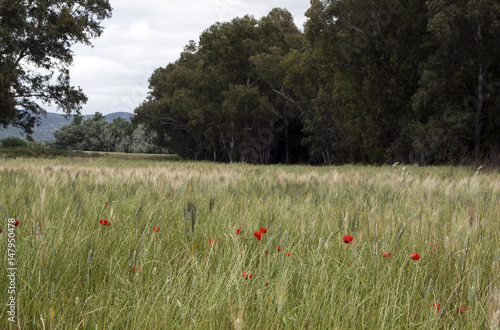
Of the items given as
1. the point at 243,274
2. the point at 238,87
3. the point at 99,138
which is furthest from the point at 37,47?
the point at 99,138

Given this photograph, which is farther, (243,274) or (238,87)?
(238,87)

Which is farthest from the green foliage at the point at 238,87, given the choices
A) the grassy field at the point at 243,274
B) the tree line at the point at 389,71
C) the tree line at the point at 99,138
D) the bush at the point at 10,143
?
the tree line at the point at 99,138

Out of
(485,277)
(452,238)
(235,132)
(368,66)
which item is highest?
(368,66)

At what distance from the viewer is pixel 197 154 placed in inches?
2365

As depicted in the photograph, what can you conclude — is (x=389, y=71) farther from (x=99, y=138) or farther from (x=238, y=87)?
(x=99, y=138)

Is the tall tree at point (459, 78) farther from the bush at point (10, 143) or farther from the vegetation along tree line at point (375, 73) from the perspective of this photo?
the bush at point (10, 143)

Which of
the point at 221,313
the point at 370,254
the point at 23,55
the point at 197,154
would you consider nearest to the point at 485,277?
the point at 370,254

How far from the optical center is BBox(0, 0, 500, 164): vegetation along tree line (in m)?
19.7

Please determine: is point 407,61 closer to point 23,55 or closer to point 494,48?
point 494,48

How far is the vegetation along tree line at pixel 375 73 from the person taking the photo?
19.7 metres

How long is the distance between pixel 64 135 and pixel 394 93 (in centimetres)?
9150

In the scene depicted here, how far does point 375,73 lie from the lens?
23.1 metres

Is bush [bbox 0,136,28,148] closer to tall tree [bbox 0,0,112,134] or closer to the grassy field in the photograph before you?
tall tree [bbox 0,0,112,134]

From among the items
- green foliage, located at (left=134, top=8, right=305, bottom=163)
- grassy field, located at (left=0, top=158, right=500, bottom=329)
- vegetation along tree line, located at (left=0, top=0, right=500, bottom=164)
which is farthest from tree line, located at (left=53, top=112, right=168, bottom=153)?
grassy field, located at (left=0, top=158, right=500, bottom=329)
